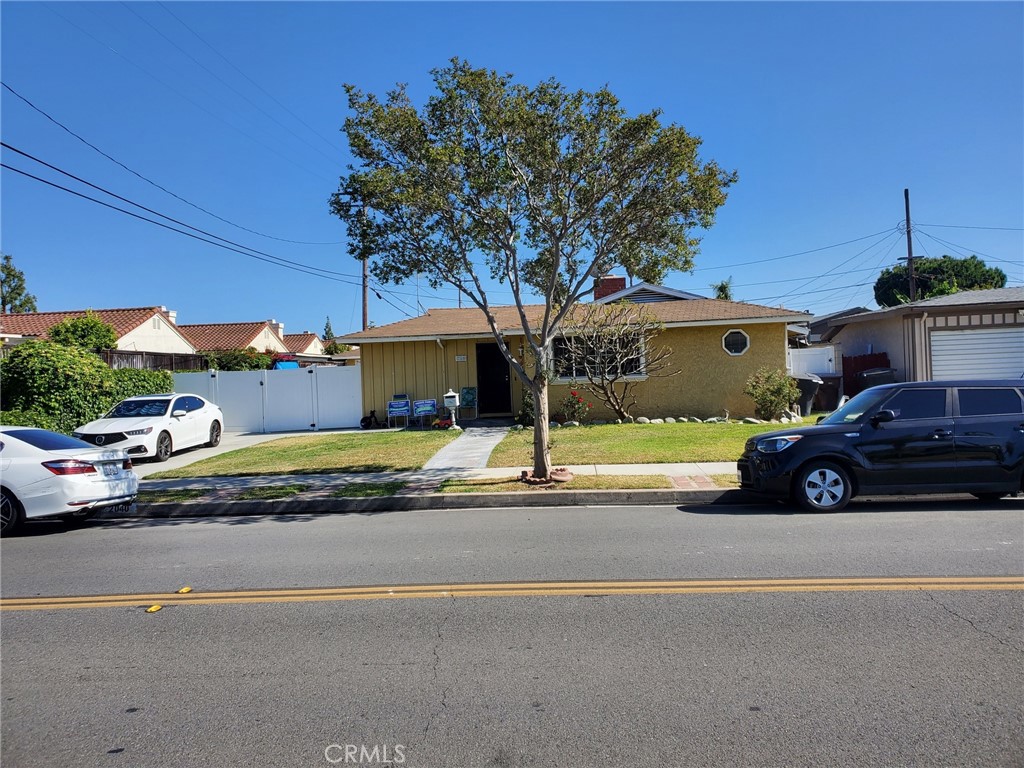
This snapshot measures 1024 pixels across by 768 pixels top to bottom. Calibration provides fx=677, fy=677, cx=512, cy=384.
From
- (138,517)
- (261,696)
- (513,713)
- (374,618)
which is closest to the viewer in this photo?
(513,713)

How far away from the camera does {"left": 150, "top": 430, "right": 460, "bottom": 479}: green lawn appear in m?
13.0

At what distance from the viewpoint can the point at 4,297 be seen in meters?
51.7

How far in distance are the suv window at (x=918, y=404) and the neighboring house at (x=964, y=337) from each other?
11476mm

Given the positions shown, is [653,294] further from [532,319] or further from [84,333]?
[84,333]

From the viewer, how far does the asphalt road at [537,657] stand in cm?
328

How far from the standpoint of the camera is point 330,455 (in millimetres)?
14641

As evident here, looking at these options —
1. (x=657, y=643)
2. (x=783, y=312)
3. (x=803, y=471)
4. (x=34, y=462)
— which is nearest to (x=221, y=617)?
(x=657, y=643)

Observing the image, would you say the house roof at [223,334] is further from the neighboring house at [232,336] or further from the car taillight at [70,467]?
the car taillight at [70,467]

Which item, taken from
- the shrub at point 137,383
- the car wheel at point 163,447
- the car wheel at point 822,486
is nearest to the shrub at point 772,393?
the car wheel at point 822,486

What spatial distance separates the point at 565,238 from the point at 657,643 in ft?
26.1

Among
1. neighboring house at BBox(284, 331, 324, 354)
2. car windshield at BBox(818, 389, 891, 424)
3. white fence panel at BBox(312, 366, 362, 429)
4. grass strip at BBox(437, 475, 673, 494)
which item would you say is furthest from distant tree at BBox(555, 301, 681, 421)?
neighboring house at BBox(284, 331, 324, 354)

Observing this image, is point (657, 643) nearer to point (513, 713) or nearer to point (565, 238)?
point (513, 713)

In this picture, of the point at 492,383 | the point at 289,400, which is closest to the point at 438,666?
→ the point at 492,383

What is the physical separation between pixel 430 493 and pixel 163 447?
8.66 metres
